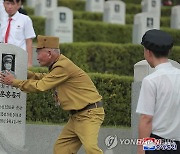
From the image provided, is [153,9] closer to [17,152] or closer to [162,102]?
[17,152]

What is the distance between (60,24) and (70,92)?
33.1 feet

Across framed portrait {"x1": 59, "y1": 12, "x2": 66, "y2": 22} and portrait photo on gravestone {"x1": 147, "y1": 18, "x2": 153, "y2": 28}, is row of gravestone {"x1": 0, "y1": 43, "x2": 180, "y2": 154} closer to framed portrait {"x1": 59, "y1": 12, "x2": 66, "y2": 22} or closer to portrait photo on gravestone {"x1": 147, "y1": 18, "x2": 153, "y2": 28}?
framed portrait {"x1": 59, "y1": 12, "x2": 66, "y2": 22}

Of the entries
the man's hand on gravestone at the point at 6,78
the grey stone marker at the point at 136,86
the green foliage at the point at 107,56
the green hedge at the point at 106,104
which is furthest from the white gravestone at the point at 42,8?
the man's hand on gravestone at the point at 6,78

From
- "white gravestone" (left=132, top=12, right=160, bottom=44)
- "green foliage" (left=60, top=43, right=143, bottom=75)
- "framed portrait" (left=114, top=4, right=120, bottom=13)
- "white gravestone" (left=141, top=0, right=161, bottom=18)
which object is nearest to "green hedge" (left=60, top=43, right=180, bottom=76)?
"green foliage" (left=60, top=43, right=143, bottom=75)

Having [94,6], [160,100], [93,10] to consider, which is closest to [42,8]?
[93,10]

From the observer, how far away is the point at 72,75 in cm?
788

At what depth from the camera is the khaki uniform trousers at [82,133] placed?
7809 millimetres

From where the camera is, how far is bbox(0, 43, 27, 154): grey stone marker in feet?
28.7

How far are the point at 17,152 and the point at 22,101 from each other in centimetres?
64

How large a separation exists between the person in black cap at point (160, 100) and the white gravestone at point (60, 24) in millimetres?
11775

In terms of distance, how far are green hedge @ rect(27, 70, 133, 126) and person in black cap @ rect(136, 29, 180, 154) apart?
15.9 feet

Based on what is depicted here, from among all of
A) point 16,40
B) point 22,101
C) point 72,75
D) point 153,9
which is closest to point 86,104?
point 72,75

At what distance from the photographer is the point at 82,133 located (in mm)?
7859

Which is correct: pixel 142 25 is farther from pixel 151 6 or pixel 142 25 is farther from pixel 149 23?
pixel 151 6
